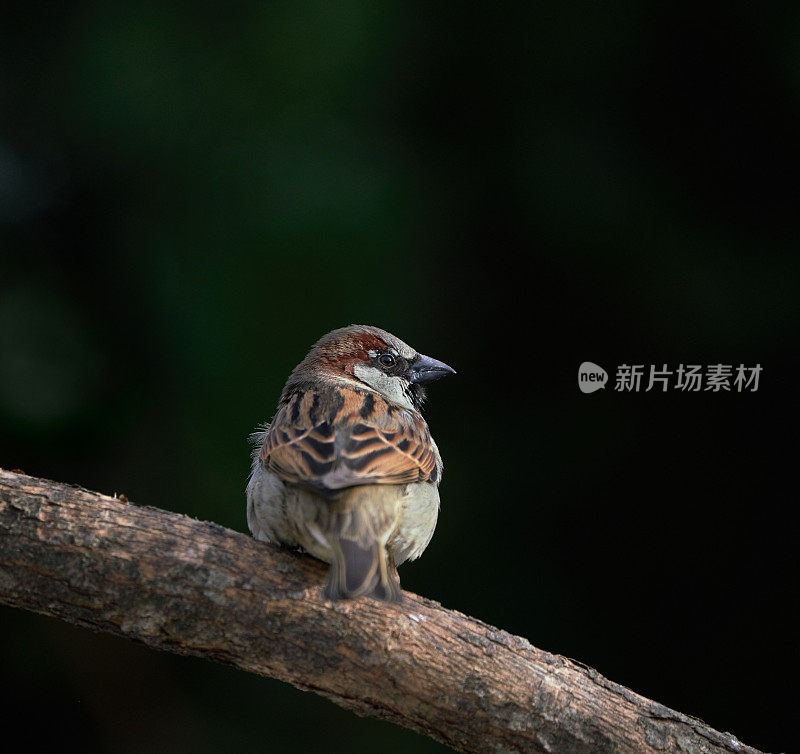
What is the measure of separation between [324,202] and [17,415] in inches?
52.8

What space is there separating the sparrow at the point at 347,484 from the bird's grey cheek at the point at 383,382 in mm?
53

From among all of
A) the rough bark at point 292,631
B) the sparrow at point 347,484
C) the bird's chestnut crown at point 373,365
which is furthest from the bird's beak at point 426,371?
the rough bark at point 292,631

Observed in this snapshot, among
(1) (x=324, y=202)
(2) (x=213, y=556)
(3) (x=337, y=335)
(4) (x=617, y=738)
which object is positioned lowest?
(4) (x=617, y=738)

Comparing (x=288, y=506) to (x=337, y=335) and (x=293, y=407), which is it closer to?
(x=293, y=407)

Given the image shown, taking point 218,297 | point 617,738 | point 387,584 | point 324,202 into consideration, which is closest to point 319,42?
point 324,202

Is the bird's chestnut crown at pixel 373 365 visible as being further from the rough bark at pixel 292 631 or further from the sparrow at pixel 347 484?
the rough bark at pixel 292 631

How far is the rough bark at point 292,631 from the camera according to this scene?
191cm

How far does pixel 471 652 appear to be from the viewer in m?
1.96

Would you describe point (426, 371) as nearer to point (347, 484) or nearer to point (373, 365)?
point (373, 365)

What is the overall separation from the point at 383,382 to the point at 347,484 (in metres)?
0.79

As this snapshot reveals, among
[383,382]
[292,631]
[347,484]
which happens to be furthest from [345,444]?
[383,382]

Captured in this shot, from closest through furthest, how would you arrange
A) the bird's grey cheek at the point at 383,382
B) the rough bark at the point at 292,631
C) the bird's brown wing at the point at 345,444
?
1. the rough bark at the point at 292,631
2. the bird's brown wing at the point at 345,444
3. the bird's grey cheek at the point at 383,382

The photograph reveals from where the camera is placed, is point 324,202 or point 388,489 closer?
point 388,489

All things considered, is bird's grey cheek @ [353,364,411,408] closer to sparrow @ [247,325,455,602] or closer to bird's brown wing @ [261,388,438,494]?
sparrow @ [247,325,455,602]
